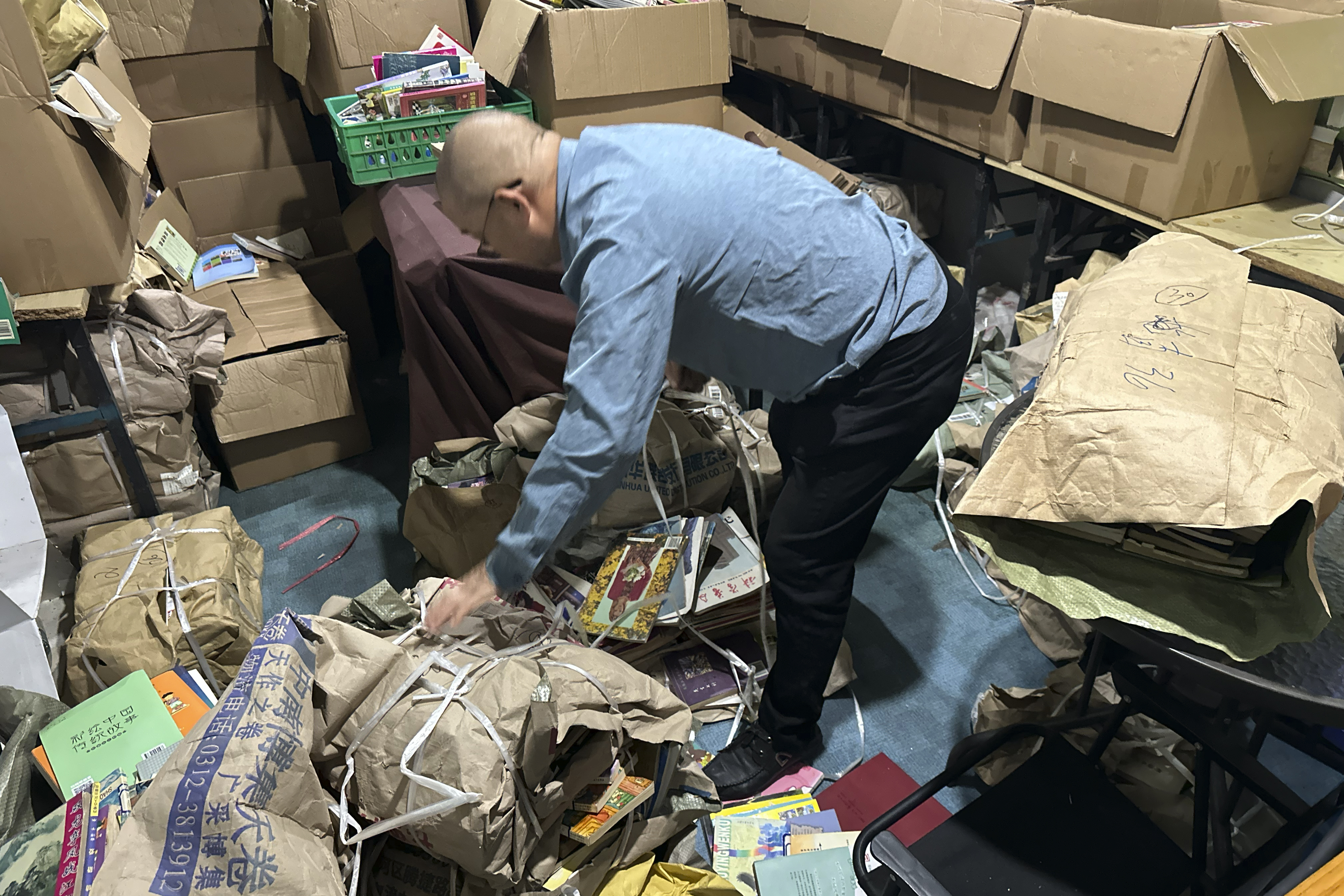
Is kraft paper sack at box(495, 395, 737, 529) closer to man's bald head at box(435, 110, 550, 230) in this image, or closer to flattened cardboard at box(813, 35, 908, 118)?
man's bald head at box(435, 110, 550, 230)

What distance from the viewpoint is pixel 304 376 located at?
2443mm

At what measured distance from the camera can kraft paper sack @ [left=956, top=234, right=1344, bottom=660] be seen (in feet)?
2.93

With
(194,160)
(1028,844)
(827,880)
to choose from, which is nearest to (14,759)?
(827,880)

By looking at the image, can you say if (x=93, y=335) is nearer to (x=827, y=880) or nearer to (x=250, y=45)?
(x=250, y=45)

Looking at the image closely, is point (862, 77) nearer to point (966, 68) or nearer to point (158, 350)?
point (966, 68)

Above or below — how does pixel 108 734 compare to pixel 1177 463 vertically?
below

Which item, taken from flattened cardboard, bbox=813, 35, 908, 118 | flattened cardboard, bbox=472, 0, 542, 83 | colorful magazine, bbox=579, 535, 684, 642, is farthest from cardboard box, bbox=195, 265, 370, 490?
flattened cardboard, bbox=813, 35, 908, 118

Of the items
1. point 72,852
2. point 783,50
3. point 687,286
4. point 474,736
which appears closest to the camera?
point 72,852

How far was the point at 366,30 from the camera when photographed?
7.90 ft

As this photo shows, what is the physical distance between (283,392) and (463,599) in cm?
149

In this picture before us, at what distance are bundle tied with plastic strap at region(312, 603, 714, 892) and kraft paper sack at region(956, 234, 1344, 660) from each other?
60cm

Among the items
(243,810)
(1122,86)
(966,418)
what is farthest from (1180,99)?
(243,810)

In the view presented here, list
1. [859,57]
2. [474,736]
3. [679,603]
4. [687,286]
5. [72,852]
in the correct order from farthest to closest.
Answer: [859,57] < [679,603] < [687,286] < [474,736] < [72,852]

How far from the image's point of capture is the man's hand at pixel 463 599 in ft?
4.01
